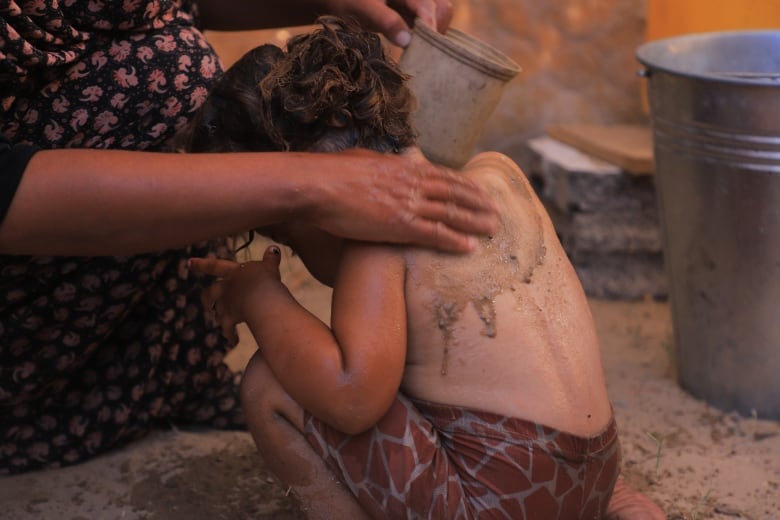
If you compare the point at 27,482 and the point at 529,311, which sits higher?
the point at 529,311

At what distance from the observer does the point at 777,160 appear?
2.18 meters

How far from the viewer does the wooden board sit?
314 centimetres

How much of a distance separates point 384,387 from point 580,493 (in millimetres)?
380

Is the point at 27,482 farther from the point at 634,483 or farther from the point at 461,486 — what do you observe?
the point at 634,483

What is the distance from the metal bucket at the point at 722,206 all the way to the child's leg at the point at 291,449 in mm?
1101

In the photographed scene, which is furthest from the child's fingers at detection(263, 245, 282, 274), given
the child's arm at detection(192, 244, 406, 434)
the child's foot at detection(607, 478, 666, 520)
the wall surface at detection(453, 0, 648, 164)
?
the wall surface at detection(453, 0, 648, 164)

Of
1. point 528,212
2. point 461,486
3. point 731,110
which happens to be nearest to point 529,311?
point 528,212

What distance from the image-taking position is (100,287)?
2.03 metres

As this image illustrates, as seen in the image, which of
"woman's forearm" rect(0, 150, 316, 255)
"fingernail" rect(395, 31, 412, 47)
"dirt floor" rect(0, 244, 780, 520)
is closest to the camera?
"woman's forearm" rect(0, 150, 316, 255)

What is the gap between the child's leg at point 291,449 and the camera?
1.67m

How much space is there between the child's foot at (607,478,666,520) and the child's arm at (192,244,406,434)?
0.52 m

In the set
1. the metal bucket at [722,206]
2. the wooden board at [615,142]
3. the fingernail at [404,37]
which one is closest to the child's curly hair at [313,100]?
the fingernail at [404,37]

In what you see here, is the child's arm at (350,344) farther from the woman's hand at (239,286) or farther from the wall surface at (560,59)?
the wall surface at (560,59)

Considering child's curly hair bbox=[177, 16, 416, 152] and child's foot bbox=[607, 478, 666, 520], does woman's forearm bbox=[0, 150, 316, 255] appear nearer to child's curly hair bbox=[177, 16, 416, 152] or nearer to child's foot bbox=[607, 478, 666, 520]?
child's curly hair bbox=[177, 16, 416, 152]
